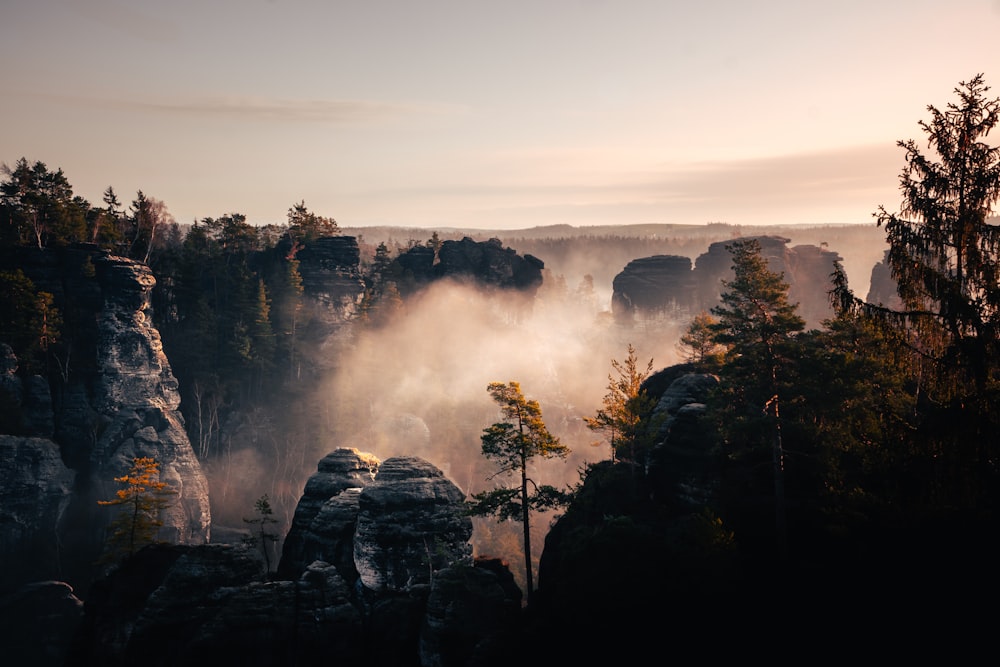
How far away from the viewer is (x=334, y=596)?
95.8ft

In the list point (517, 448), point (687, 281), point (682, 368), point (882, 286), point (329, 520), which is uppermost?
point (687, 281)

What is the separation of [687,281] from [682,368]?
93.3 metres

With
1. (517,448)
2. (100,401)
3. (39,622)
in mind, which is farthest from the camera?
(100,401)

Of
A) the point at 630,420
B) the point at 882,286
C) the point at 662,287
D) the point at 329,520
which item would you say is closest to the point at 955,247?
the point at 630,420

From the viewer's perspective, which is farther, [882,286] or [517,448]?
[882,286]

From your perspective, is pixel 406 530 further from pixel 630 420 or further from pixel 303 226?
pixel 303 226

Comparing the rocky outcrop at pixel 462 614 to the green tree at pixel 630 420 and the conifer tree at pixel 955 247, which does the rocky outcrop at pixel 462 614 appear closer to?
the green tree at pixel 630 420

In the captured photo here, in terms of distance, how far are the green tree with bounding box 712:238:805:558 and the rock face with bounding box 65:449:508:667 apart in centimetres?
1364

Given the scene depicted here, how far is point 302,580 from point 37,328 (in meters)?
42.3

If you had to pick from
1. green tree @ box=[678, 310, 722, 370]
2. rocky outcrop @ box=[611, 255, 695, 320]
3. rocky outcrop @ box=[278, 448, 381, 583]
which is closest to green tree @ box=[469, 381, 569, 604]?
rocky outcrop @ box=[278, 448, 381, 583]

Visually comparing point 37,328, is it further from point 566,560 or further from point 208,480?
point 566,560

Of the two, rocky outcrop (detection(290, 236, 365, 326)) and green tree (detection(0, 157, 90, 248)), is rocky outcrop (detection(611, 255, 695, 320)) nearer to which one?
rocky outcrop (detection(290, 236, 365, 326))

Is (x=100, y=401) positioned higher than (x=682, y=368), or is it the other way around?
(x=682, y=368)

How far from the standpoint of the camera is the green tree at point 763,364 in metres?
22.3
